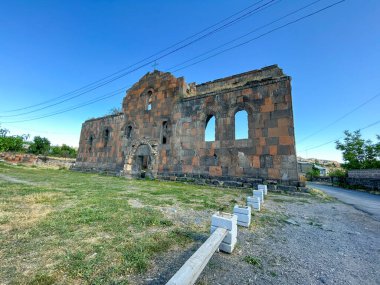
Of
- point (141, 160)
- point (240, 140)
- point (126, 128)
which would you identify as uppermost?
point (126, 128)

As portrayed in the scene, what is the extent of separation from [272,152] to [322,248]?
6379 mm

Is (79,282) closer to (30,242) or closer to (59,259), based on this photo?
(59,259)

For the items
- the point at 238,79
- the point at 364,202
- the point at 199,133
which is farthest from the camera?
the point at 238,79

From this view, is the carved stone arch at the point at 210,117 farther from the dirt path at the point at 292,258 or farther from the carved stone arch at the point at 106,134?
the carved stone arch at the point at 106,134

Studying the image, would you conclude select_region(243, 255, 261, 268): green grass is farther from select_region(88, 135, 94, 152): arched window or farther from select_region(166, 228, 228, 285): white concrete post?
select_region(88, 135, 94, 152): arched window

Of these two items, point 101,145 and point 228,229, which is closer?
point 228,229

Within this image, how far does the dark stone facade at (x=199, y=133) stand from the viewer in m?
8.79

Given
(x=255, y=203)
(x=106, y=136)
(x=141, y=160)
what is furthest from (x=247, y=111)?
(x=106, y=136)

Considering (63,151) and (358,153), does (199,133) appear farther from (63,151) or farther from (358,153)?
(63,151)

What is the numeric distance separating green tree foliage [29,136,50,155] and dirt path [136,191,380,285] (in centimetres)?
4830

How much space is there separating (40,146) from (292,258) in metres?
50.2

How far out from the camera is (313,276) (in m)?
2.03

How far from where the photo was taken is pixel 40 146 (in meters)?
38.9

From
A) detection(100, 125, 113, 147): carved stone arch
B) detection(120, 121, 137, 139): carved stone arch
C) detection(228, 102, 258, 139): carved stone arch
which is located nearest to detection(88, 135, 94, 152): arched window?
detection(100, 125, 113, 147): carved stone arch
